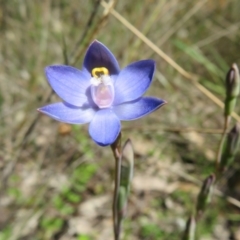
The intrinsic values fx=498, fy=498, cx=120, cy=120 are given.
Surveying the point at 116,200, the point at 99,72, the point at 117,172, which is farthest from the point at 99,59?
the point at 116,200

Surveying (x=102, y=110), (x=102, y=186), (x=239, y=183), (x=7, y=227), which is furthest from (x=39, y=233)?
(x=102, y=110)

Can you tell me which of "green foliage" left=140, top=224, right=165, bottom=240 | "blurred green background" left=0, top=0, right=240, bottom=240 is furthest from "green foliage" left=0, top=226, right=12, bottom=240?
"green foliage" left=140, top=224, right=165, bottom=240

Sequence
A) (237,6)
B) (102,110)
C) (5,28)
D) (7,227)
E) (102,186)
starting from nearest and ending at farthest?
(102,110) < (7,227) < (102,186) < (5,28) < (237,6)

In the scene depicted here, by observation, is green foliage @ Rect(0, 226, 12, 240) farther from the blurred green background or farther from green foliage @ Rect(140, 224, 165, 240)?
green foliage @ Rect(140, 224, 165, 240)

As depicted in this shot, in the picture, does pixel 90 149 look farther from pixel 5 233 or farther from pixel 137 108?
pixel 137 108

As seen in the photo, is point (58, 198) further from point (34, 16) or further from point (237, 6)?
point (237, 6)

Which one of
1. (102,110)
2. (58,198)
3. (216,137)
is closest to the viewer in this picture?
(102,110)
